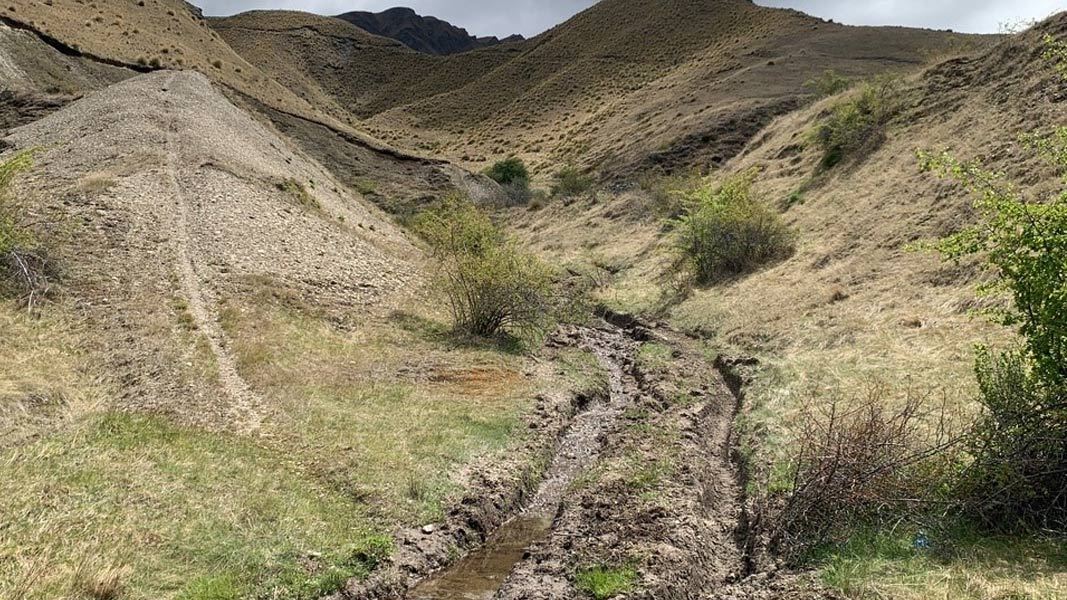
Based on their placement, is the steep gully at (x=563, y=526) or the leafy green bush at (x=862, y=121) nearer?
the steep gully at (x=563, y=526)

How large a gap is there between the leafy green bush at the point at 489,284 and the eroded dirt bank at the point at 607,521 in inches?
227

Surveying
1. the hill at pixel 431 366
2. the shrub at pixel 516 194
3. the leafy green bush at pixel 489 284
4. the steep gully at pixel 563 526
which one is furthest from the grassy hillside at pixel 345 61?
the steep gully at pixel 563 526

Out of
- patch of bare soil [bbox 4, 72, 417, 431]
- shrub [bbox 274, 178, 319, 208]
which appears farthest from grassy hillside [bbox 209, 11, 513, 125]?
shrub [bbox 274, 178, 319, 208]

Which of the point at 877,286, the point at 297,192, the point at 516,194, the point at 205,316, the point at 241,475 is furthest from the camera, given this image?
the point at 516,194

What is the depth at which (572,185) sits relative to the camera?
59312 mm

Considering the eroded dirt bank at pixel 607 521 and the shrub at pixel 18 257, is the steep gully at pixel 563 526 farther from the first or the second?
the shrub at pixel 18 257

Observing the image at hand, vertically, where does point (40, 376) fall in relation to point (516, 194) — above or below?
below

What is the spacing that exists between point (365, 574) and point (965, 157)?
1120 inches

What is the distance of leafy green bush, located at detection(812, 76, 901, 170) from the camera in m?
36.2

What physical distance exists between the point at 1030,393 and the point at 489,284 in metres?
15.9

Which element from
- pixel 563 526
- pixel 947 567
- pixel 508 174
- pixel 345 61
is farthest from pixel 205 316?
pixel 345 61

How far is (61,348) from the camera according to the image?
1536 centimetres

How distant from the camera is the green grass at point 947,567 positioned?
735 cm

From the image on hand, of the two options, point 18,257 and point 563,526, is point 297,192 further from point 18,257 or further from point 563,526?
point 563,526
